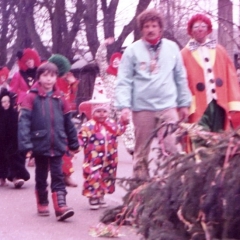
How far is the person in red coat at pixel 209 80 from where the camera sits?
7387 millimetres

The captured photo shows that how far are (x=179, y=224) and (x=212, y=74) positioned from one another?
305 cm

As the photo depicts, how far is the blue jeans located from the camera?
7383mm

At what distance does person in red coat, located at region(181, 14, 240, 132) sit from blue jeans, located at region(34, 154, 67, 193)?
1.27m

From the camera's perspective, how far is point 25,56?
10547mm

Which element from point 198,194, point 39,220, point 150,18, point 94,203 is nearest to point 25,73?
point 94,203

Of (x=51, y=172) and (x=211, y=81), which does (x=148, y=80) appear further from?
(x=51, y=172)

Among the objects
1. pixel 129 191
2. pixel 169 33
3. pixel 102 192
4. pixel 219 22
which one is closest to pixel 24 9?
pixel 169 33

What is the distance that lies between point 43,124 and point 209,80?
154cm

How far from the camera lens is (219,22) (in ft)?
44.0

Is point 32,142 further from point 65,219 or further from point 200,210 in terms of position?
point 200,210

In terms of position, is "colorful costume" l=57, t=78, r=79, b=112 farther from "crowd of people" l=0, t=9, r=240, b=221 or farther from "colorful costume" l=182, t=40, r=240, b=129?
"colorful costume" l=182, t=40, r=240, b=129

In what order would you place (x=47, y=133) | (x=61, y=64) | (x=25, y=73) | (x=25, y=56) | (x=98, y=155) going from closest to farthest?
(x=47, y=133) < (x=98, y=155) < (x=61, y=64) < (x=25, y=56) < (x=25, y=73)

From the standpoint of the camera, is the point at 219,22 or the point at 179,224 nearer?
the point at 179,224

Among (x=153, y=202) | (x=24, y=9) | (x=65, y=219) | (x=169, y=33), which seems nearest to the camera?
(x=153, y=202)
